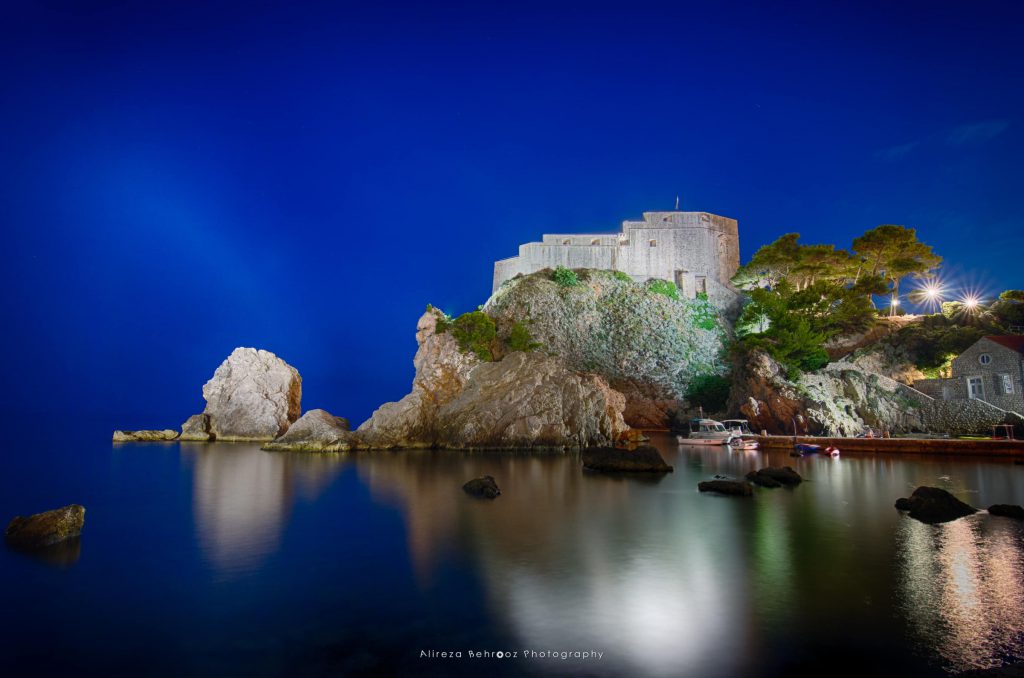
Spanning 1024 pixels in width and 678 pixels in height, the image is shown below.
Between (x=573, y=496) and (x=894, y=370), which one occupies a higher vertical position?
(x=894, y=370)

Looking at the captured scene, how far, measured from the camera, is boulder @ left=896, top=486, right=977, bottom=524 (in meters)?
12.1

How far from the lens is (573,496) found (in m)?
15.8

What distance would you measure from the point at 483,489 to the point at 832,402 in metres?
25.9

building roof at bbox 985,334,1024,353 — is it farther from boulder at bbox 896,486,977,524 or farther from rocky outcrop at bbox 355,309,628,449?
boulder at bbox 896,486,977,524

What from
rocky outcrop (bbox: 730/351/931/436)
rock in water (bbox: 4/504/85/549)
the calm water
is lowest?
the calm water

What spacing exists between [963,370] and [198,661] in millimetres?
37292

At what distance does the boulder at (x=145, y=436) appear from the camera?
41656 mm

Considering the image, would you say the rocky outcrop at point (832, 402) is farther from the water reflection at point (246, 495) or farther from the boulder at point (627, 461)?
the water reflection at point (246, 495)

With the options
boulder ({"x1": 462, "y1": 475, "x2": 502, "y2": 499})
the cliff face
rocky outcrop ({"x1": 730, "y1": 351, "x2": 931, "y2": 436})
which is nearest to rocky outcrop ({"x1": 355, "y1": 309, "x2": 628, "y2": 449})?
the cliff face

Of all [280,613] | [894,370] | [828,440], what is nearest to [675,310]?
[894,370]

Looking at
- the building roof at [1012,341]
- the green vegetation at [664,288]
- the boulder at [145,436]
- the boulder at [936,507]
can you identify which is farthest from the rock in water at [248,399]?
the building roof at [1012,341]

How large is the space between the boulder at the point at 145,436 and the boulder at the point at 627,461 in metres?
34.7

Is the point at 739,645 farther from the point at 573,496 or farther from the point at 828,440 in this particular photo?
the point at 828,440

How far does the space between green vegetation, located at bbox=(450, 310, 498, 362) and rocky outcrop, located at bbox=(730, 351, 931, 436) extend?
17.9 metres
